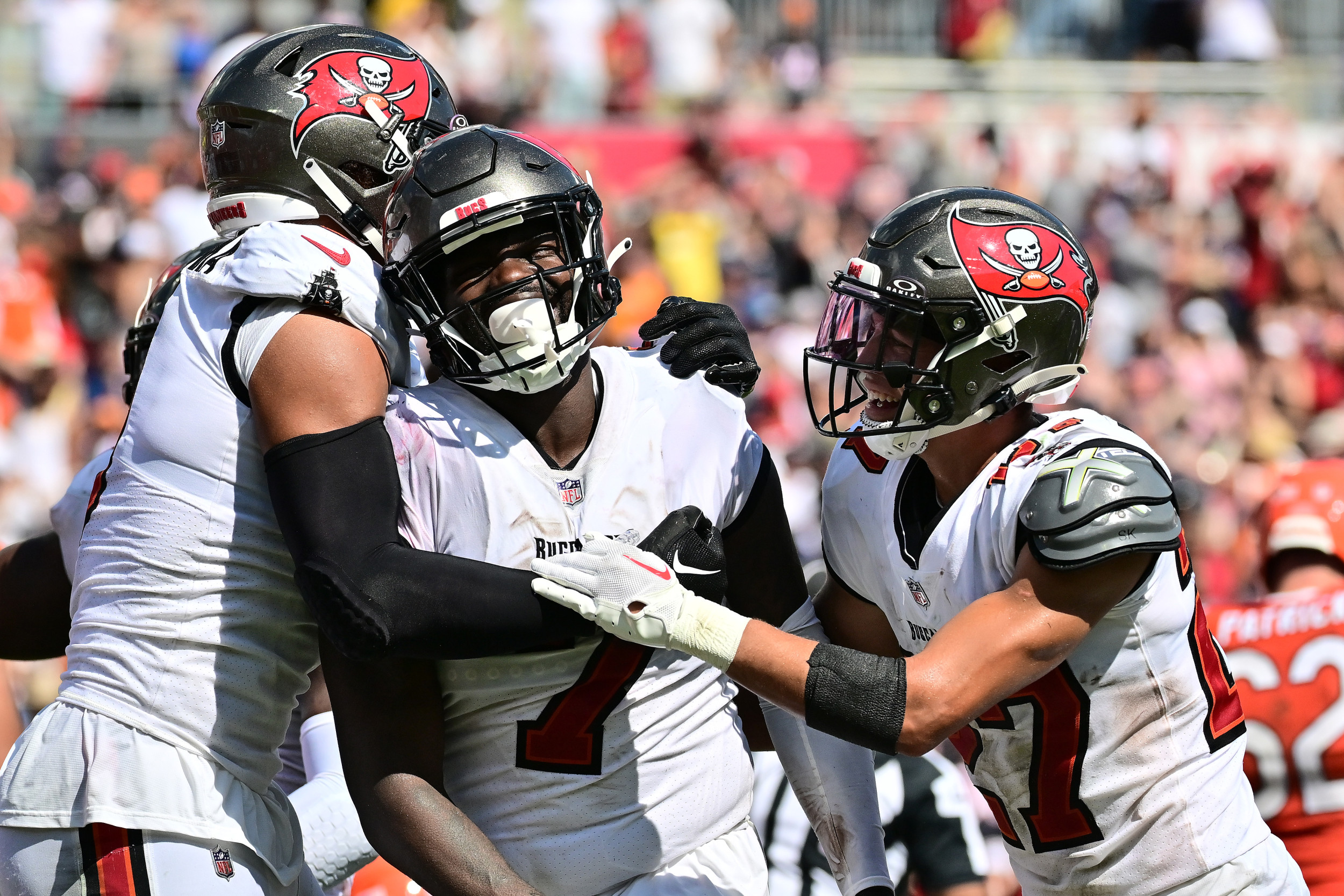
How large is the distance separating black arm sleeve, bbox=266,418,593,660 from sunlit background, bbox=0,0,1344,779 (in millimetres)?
5494

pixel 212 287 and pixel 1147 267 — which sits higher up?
pixel 212 287

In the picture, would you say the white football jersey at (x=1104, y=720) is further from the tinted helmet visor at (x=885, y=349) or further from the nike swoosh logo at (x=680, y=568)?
the nike swoosh logo at (x=680, y=568)

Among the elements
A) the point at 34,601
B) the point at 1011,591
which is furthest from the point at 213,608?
the point at 1011,591

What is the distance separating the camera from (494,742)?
9.70 feet

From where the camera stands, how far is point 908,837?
462 centimetres

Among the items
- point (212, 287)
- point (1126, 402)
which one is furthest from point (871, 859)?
point (1126, 402)

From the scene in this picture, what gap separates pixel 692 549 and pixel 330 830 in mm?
1323

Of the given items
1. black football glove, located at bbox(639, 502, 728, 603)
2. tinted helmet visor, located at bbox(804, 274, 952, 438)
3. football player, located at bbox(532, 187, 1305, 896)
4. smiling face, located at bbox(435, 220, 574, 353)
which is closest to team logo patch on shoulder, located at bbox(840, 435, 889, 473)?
football player, located at bbox(532, 187, 1305, 896)

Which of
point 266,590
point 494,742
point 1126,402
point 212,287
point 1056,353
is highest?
point 212,287

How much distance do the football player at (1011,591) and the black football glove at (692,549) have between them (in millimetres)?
67

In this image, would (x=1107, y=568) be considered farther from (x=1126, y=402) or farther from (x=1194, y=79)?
(x=1194, y=79)

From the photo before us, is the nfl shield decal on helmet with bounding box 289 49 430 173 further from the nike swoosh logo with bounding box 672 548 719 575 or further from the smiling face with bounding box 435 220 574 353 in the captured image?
the nike swoosh logo with bounding box 672 548 719 575

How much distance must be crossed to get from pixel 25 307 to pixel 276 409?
26.4 ft

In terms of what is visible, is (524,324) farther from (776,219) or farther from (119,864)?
(776,219)
